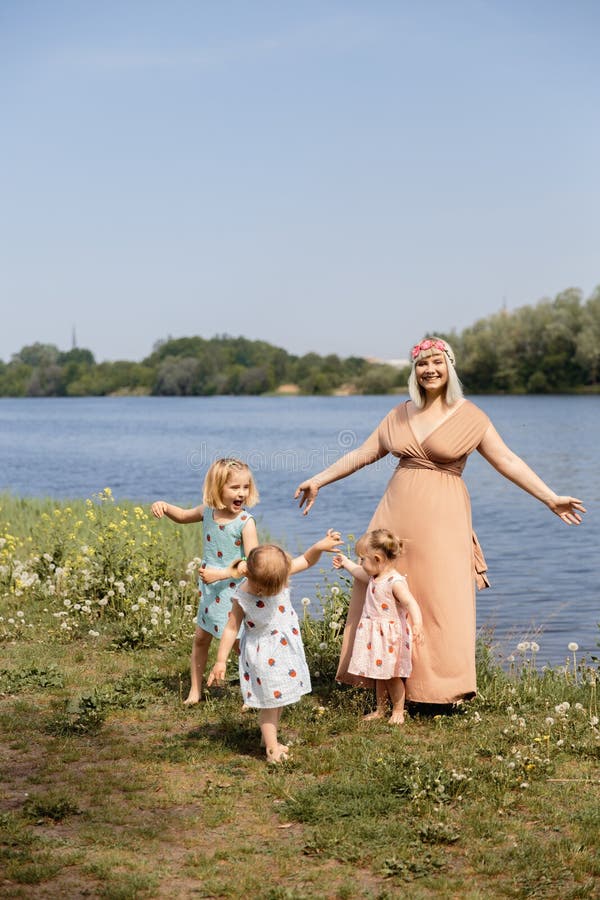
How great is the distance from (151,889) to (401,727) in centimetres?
240

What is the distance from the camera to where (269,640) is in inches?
229

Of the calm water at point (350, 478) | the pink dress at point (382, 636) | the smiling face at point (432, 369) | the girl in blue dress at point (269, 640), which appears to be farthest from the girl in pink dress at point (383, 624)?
the calm water at point (350, 478)

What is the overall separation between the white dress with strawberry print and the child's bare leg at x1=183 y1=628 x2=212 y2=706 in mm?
841

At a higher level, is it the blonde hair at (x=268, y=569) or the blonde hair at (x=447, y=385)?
the blonde hair at (x=447, y=385)

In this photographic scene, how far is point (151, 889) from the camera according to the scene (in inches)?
163

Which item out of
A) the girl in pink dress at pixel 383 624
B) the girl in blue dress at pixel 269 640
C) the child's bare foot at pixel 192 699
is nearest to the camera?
the girl in blue dress at pixel 269 640

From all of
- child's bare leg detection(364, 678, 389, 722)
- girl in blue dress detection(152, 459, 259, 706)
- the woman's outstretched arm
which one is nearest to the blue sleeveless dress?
girl in blue dress detection(152, 459, 259, 706)

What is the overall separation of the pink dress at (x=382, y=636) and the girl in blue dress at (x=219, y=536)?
2.70 ft

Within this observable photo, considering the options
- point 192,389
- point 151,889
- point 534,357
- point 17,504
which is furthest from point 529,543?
point 192,389

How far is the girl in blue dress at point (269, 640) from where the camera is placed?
5684 mm

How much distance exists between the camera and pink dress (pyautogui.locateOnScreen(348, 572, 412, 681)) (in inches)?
246

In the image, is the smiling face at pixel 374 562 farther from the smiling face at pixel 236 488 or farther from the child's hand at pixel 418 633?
the smiling face at pixel 236 488

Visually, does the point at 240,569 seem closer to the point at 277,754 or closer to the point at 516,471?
the point at 277,754

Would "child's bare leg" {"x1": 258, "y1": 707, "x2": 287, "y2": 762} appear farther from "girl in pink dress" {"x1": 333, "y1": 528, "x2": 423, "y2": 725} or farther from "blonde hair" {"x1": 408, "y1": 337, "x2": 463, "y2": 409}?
"blonde hair" {"x1": 408, "y1": 337, "x2": 463, "y2": 409}
